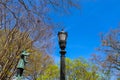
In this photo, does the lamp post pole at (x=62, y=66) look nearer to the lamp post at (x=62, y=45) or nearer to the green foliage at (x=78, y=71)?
the lamp post at (x=62, y=45)

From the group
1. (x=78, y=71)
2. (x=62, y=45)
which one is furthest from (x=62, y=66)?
(x=78, y=71)

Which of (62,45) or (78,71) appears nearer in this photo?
(62,45)

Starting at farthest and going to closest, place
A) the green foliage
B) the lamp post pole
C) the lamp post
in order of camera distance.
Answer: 1. the green foliage
2. the lamp post
3. the lamp post pole

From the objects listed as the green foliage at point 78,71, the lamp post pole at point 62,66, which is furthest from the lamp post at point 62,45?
the green foliage at point 78,71

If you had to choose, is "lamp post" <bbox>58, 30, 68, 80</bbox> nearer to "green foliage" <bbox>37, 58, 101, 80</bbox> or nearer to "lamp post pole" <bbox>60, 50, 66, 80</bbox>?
"lamp post pole" <bbox>60, 50, 66, 80</bbox>

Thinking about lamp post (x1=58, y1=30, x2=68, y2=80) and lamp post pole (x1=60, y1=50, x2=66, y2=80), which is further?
lamp post (x1=58, y1=30, x2=68, y2=80)

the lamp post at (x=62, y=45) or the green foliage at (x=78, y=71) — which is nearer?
the lamp post at (x=62, y=45)

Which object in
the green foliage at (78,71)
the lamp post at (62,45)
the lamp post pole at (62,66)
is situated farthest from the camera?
the green foliage at (78,71)

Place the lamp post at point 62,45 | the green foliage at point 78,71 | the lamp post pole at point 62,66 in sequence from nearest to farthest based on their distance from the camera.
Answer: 1. the lamp post pole at point 62,66
2. the lamp post at point 62,45
3. the green foliage at point 78,71

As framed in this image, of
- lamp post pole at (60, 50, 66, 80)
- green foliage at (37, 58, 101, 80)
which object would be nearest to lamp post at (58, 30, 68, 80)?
lamp post pole at (60, 50, 66, 80)

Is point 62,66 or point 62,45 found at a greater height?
point 62,45

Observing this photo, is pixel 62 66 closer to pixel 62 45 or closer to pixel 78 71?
pixel 62 45

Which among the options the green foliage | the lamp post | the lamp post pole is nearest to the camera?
the lamp post pole

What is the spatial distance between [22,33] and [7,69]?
8.64 ft
